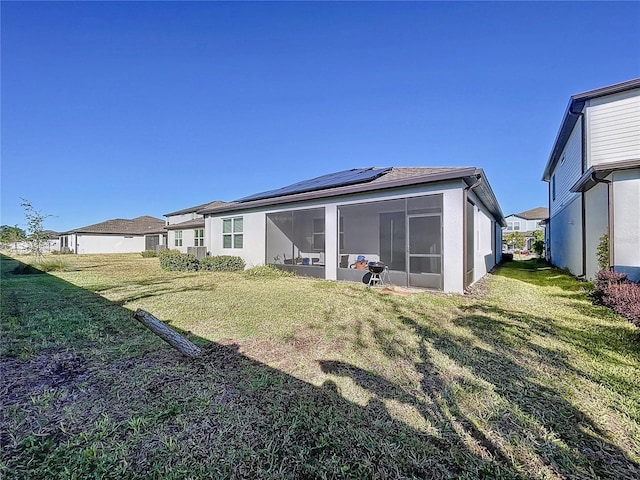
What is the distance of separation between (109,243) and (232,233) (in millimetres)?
28634

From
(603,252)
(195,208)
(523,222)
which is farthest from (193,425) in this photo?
(523,222)

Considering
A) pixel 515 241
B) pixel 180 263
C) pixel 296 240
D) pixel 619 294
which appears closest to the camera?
pixel 619 294

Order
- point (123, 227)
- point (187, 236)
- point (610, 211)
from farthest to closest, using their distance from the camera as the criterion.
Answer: point (123, 227) < point (187, 236) < point (610, 211)

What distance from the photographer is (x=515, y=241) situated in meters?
36.9

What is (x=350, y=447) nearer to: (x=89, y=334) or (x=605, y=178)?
(x=89, y=334)

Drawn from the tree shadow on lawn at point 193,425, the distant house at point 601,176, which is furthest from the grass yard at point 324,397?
the distant house at point 601,176

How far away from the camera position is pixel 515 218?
153 ft

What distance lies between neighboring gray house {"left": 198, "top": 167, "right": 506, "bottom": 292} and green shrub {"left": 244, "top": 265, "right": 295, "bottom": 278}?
0.33 metres

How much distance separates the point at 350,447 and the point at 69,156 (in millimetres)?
22629

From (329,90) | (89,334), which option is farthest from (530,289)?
(329,90)

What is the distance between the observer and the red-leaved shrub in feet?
15.8

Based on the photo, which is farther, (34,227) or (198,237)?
(198,237)

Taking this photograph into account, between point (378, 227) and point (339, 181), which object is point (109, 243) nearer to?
point (339, 181)

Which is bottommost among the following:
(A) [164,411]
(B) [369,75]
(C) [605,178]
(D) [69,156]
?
(A) [164,411]
